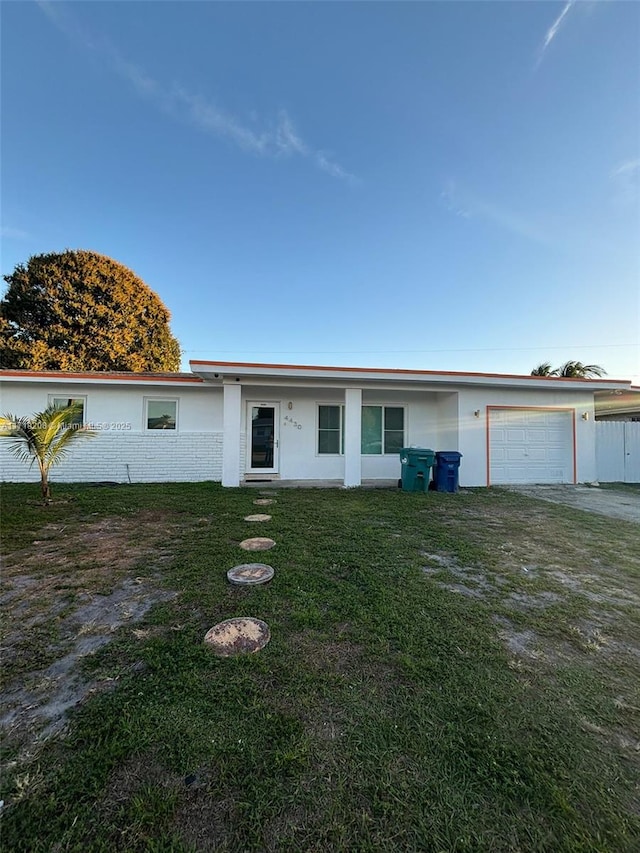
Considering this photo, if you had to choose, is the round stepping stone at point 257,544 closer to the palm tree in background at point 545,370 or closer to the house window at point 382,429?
the house window at point 382,429

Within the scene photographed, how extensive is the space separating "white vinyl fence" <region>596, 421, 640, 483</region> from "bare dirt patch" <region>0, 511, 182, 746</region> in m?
12.5

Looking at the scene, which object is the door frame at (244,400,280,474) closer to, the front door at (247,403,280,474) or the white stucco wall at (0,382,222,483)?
the front door at (247,403,280,474)

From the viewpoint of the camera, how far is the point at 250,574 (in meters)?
3.55

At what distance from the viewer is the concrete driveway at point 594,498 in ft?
22.4

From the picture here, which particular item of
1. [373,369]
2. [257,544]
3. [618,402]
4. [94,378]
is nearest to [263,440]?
[373,369]

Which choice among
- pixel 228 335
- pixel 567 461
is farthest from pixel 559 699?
pixel 228 335

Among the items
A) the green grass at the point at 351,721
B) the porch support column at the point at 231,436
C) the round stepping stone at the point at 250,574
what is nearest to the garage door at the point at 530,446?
the green grass at the point at 351,721

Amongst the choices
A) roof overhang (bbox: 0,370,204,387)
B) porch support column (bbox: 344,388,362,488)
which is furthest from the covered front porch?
roof overhang (bbox: 0,370,204,387)

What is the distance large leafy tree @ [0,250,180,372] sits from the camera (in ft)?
54.6

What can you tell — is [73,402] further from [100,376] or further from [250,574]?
[250,574]

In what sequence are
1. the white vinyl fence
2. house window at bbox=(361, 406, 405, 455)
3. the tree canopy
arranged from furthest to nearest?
the tree canopy < the white vinyl fence < house window at bbox=(361, 406, 405, 455)

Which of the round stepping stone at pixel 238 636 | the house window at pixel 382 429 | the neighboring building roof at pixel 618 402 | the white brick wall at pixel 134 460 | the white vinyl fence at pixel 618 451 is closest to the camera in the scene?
the round stepping stone at pixel 238 636

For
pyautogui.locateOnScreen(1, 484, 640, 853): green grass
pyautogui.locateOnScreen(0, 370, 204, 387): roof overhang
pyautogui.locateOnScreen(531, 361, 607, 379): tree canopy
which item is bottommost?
pyautogui.locateOnScreen(1, 484, 640, 853): green grass

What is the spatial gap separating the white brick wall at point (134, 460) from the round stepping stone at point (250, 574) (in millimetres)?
6233
